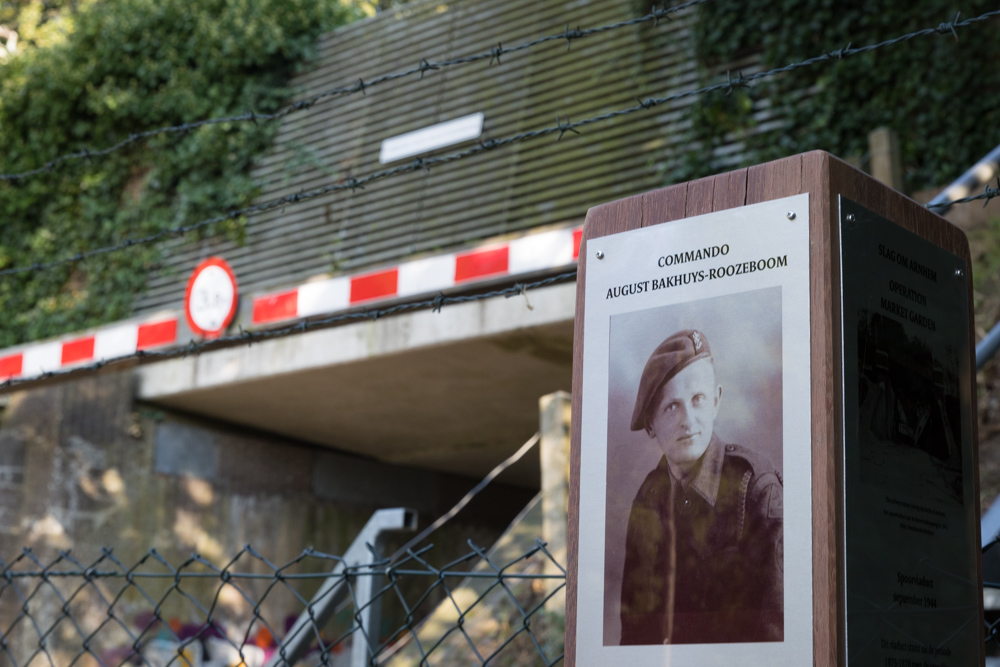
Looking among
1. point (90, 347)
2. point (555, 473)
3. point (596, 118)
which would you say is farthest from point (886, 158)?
point (90, 347)

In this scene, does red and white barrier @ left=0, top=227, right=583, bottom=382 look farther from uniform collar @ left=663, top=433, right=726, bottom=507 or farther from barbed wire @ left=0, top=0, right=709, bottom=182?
uniform collar @ left=663, top=433, right=726, bottom=507

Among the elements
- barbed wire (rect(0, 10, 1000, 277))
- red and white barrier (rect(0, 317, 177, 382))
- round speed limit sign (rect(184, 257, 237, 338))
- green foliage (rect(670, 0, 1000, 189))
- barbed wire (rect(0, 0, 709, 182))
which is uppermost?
green foliage (rect(670, 0, 1000, 189))

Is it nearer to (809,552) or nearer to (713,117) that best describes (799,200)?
(809,552)

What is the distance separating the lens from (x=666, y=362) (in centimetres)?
140

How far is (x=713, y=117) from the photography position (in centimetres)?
827

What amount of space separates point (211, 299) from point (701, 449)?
5841 mm

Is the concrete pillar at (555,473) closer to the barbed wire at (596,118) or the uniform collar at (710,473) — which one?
the barbed wire at (596,118)

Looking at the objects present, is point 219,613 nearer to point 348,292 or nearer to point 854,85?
point 348,292

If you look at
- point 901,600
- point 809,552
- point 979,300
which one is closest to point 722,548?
point 809,552

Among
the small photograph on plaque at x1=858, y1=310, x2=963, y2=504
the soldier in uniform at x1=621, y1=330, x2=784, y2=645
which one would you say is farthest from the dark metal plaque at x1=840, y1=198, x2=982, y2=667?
the soldier in uniform at x1=621, y1=330, x2=784, y2=645

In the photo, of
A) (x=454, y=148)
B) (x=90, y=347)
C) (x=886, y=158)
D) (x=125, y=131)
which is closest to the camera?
(x=886, y=158)

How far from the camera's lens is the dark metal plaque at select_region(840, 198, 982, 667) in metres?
1.25

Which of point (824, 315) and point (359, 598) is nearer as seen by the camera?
point (824, 315)

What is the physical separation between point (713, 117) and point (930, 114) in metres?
1.62
